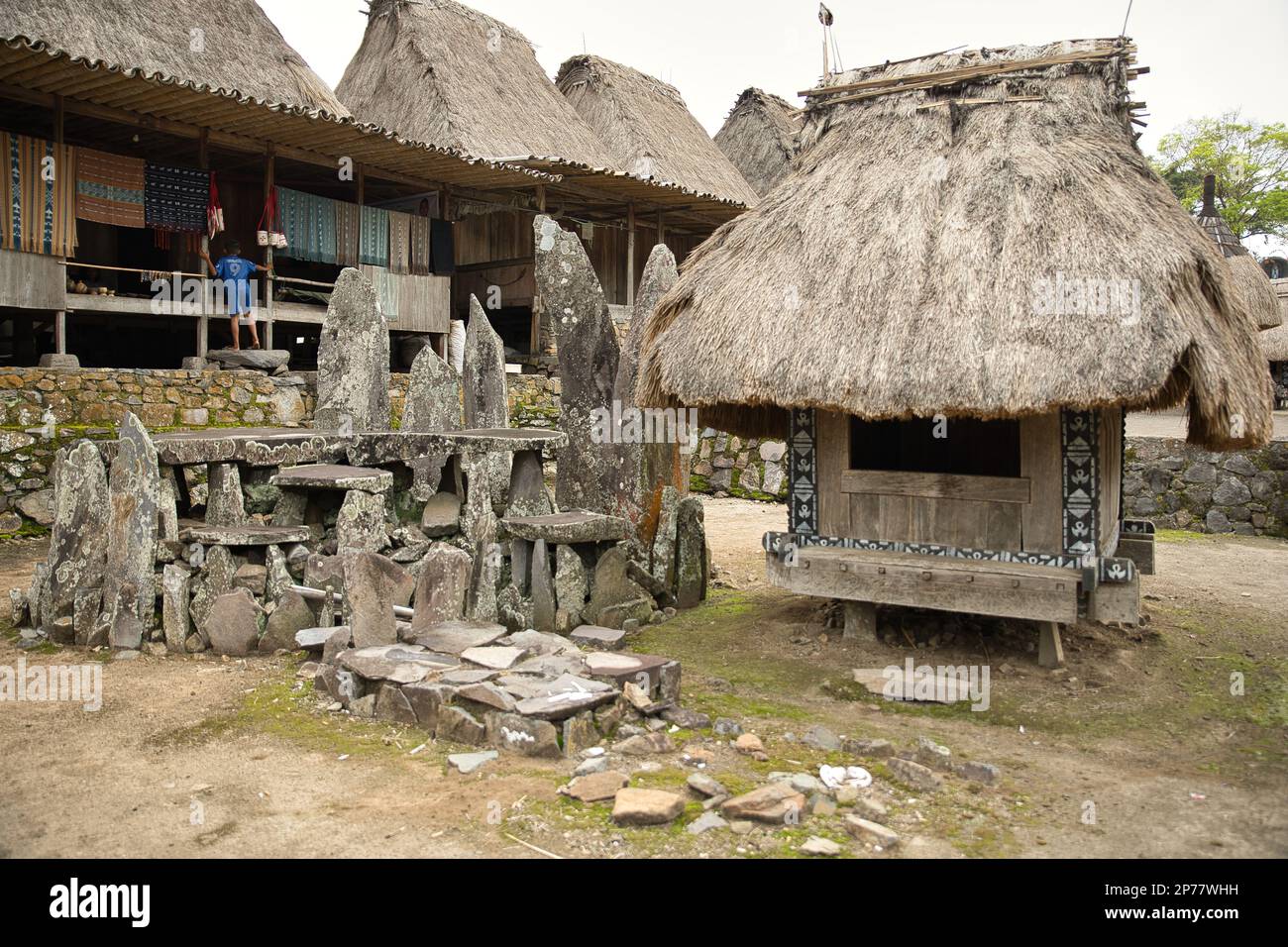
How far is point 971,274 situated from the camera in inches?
250

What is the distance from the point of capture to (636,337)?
8.73 metres

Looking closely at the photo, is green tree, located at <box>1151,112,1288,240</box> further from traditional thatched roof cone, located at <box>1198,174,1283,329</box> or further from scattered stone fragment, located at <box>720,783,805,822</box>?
scattered stone fragment, located at <box>720,783,805,822</box>

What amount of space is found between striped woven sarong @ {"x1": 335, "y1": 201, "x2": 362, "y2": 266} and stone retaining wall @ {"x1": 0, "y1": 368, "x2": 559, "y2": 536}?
2.43m

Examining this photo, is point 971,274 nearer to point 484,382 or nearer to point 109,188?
point 484,382

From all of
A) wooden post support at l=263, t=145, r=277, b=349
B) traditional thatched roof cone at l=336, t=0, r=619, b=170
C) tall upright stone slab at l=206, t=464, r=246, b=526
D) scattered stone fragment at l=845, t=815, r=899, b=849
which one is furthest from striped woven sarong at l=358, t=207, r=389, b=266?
scattered stone fragment at l=845, t=815, r=899, b=849

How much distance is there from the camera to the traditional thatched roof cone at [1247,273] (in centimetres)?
1245

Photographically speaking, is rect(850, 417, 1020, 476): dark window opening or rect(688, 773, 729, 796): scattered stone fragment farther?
rect(850, 417, 1020, 476): dark window opening

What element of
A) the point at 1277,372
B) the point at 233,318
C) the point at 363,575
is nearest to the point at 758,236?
the point at 363,575

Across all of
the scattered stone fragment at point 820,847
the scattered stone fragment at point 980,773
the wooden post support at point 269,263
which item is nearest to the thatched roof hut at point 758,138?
the wooden post support at point 269,263

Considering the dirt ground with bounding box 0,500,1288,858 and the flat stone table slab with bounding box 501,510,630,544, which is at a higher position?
the flat stone table slab with bounding box 501,510,630,544

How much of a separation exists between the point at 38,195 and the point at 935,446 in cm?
979

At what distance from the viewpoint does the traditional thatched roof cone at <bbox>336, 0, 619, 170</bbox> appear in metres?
16.3

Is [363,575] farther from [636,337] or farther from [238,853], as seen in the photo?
[636,337]

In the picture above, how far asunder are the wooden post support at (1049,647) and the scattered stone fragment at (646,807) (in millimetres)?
3439
